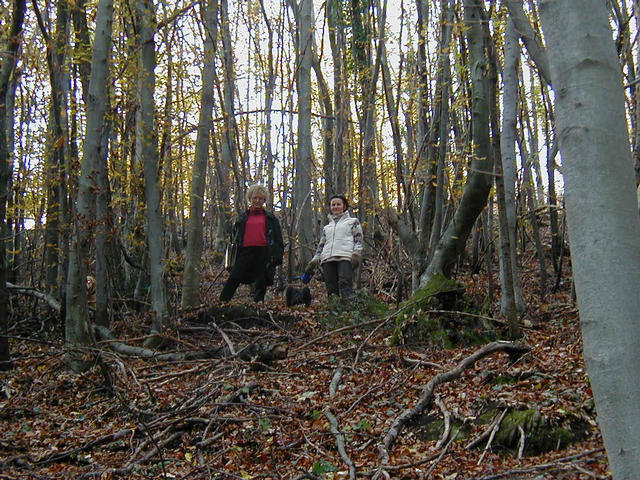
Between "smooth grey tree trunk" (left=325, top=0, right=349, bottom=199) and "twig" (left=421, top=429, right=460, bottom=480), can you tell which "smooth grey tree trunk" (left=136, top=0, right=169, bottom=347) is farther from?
→ "smooth grey tree trunk" (left=325, top=0, right=349, bottom=199)

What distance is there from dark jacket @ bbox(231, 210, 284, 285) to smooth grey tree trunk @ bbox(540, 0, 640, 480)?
6.55m

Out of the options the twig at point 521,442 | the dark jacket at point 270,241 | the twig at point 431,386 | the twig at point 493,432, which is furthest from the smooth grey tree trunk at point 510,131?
the dark jacket at point 270,241

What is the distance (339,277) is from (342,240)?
505 mm

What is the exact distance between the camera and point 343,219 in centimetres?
759

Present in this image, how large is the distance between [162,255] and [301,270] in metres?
6.28

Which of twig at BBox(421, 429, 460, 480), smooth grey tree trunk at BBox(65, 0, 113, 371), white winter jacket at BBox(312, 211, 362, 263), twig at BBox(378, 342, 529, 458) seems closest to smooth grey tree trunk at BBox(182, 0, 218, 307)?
white winter jacket at BBox(312, 211, 362, 263)

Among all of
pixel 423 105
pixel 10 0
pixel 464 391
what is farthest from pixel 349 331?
pixel 10 0

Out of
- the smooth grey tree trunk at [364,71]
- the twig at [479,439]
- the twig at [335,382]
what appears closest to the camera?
the twig at [479,439]

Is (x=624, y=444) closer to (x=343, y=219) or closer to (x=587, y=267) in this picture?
(x=587, y=267)

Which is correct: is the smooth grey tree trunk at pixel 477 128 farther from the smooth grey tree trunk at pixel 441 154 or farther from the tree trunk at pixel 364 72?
the tree trunk at pixel 364 72

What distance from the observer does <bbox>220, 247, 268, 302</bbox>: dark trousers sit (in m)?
8.05

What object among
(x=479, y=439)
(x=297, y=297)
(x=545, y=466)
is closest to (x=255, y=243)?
(x=297, y=297)

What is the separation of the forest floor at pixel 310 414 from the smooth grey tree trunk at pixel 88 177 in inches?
17.8

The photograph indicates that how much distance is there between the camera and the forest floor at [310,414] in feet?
9.72
